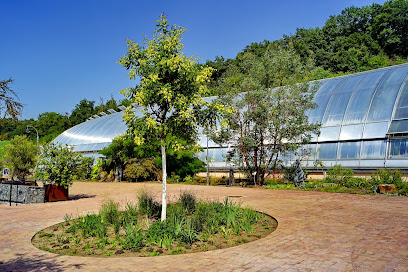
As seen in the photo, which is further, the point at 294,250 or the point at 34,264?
the point at 294,250

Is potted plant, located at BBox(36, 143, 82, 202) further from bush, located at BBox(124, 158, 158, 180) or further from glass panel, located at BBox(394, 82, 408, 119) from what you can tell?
glass panel, located at BBox(394, 82, 408, 119)

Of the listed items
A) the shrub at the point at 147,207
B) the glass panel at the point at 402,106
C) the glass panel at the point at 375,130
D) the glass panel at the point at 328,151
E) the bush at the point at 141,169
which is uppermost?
Answer: the glass panel at the point at 402,106

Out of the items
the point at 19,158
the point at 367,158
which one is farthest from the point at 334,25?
the point at 19,158

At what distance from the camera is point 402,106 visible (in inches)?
776

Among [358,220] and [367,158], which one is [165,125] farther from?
[367,158]

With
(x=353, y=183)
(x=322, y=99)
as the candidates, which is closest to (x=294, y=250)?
(x=353, y=183)

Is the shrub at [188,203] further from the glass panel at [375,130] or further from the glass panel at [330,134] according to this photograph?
the glass panel at [330,134]

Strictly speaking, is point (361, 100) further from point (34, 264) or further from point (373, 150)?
point (34, 264)

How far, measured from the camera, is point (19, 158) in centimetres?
2488

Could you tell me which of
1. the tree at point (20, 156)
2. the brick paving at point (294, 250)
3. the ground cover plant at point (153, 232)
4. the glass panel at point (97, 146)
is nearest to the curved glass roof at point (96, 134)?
the glass panel at point (97, 146)

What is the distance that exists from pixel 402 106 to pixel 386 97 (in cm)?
146

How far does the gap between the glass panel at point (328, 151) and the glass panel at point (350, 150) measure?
17.6 inches

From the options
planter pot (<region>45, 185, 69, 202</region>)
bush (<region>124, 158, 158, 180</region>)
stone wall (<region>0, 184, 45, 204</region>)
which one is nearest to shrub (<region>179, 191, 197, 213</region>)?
planter pot (<region>45, 185, 69, 202</region>)

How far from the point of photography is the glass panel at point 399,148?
18.4 meters
